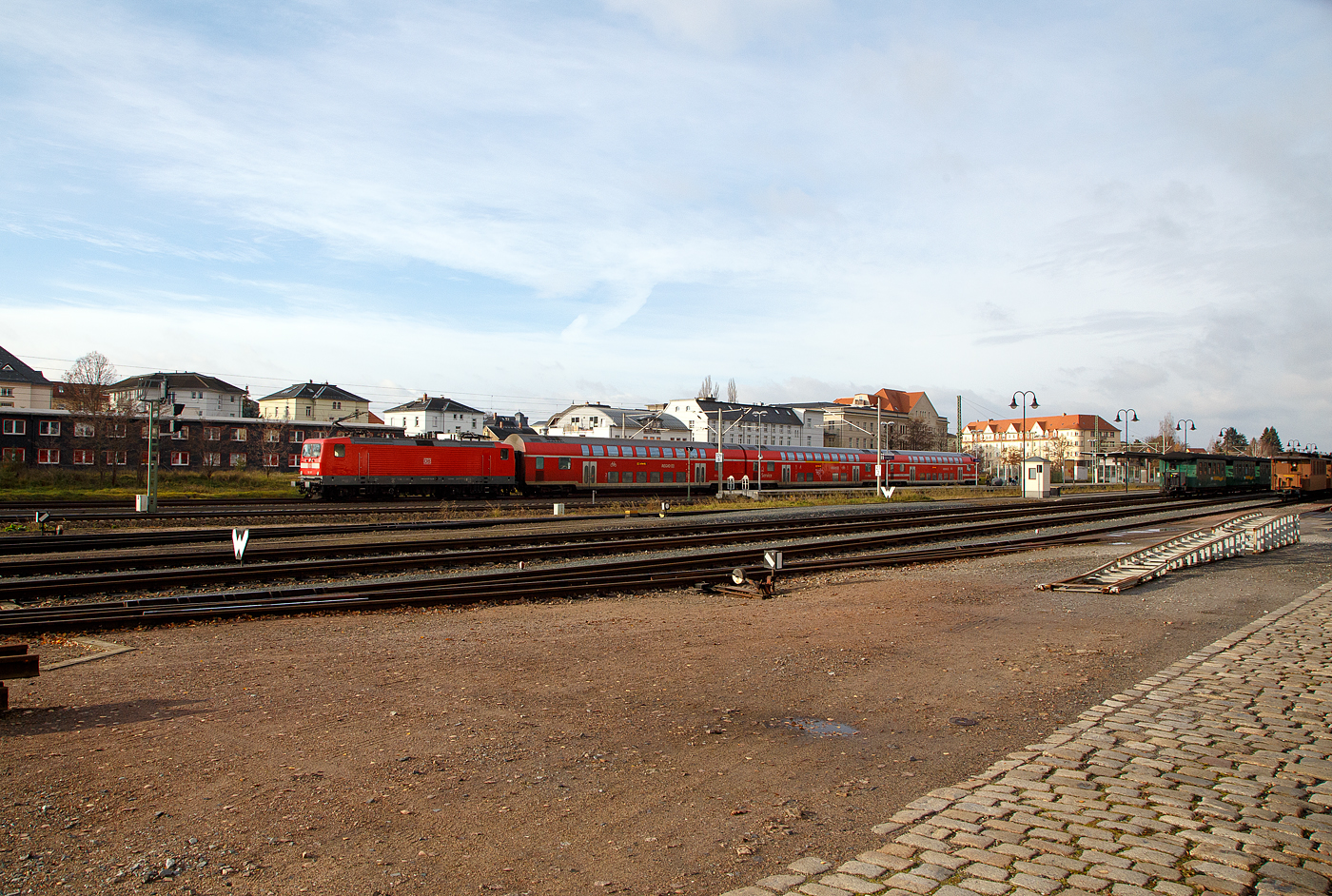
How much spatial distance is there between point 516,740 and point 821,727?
2.46 meters

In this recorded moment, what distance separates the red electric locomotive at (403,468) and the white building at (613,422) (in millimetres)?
65590

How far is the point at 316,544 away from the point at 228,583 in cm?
621

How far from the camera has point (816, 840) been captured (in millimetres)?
4414

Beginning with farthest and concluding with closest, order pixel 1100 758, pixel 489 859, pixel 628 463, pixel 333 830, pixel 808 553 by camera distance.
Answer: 1. pixel 628 463
2. pixel 808 553
3. pixel 1100 758
4. pixel 333 830
5. pixel 489 859

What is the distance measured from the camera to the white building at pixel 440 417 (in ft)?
405

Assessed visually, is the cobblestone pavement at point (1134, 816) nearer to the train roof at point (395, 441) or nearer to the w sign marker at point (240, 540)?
the w sign marker at point (240, 540)

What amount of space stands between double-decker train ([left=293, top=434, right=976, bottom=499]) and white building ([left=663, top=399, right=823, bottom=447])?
69.9 m

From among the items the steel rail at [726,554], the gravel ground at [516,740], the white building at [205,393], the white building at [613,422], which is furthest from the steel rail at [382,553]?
the white building at [205,393]

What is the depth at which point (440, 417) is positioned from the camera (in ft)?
410

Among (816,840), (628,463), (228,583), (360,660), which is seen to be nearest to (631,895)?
(816,840)

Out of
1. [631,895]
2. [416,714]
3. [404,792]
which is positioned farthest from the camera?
[416,714]

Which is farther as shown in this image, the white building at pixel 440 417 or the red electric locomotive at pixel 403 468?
the white building at pixel 440 417

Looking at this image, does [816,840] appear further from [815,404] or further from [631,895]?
[815,404]

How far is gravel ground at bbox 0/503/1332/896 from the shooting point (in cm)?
422
